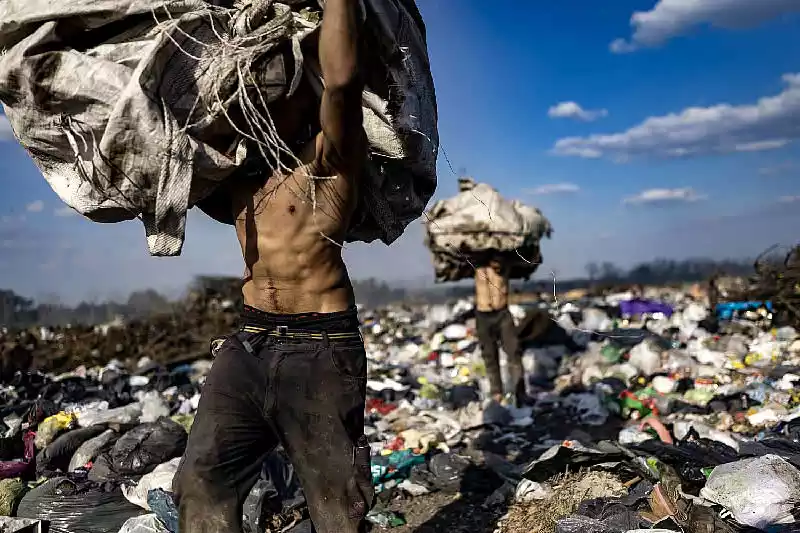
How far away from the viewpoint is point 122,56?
194cm

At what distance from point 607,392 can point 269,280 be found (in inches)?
199

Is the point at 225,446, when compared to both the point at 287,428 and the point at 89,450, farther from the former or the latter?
the point at 89,450

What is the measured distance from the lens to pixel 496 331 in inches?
258

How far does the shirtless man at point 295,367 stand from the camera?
212 cm

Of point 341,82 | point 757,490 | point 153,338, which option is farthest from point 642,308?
point 341,82

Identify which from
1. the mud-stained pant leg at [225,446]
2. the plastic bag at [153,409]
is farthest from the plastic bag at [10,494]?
the mud-stained pant leg at [225,446]

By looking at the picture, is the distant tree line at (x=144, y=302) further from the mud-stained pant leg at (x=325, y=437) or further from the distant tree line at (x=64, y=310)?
the mud-stained pant leg at (x=325, y=437)

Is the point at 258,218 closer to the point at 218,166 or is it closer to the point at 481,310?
the point at 218,166

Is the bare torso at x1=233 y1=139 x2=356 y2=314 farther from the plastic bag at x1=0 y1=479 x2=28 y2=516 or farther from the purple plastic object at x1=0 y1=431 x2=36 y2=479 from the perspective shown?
the purple plastic object at x1=0 y1=431 x2=36 y2=479

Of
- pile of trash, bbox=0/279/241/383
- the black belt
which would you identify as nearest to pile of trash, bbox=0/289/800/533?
pile of trash, bbox=0/279/241/383

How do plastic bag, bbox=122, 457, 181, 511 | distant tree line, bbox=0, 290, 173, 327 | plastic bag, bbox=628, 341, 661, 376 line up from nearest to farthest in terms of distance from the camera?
plastic bag, bbox=122, 457, 181, 511
plastic bag, bbox=628, 341, 661, 376
distant tree line, bbox=0, 290, 173, 327

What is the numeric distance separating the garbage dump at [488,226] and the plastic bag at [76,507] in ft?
A: 11.0

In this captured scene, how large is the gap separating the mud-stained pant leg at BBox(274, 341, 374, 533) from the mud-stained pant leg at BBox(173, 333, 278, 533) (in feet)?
0.29

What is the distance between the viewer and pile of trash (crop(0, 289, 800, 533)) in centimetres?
334
